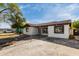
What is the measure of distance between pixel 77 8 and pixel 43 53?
241cm

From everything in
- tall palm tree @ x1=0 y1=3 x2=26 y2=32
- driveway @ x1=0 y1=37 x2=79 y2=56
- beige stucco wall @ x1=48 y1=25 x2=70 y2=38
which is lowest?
driveway @ x1=0 y1=37 x2=79 y2=56

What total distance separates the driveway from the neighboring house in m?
0.45

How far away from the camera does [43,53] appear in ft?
18.1

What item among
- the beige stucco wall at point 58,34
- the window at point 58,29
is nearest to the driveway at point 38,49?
the beige stucco wall at point 58,34

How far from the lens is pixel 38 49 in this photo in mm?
5891

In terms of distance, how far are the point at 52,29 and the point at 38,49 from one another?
1.89 m

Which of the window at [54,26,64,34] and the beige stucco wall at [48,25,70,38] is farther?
the window at [54,26,64,34]

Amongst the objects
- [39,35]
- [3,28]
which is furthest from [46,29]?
[3,28]

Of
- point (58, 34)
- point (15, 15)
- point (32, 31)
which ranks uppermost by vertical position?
point (15, 15)

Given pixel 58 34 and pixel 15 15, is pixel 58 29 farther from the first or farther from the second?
pixel 15 15

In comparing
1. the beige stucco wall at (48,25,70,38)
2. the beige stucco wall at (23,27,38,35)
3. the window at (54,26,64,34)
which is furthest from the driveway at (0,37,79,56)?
the window at (54,26,64,34)

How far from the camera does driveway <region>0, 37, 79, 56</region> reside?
5496 mm

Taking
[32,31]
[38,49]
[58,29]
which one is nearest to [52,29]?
[58,29]

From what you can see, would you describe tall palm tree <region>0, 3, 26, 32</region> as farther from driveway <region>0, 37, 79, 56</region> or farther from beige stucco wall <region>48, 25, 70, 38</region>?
beige stucco wall <region>48, 25, 70, 38</region>
